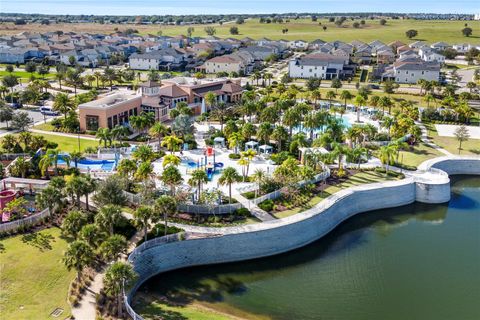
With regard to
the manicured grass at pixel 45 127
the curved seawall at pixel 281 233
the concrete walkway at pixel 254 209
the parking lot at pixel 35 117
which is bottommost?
the curved seawall at pixel 281 233

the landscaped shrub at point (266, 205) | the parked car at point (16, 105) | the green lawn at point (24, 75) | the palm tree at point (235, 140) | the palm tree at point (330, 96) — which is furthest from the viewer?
the green lawn at point (24, 75)

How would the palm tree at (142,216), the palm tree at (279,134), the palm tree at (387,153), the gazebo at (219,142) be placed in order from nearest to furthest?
the palm tree at (142,216), the palm tree at (387,153), the palm tree at (279,134), the gazebo at (219,142)

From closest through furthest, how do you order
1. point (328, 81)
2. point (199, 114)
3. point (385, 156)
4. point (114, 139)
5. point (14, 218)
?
point (14, 218)
point (385, 156)
point (114, 139)
point (199, 114)
point (328, 81)

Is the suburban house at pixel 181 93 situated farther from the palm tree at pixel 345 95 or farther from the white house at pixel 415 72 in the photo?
the white house at pixel 415 72

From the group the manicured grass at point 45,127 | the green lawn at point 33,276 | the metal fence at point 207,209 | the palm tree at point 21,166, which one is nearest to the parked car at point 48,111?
the manicured grass at point 45,127

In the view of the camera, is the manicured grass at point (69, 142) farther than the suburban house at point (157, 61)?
No

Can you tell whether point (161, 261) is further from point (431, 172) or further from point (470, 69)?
point (470, 69)

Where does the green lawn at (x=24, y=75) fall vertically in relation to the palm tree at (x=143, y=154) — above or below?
above

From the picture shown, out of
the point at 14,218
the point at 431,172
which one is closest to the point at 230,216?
the point at 14,218
